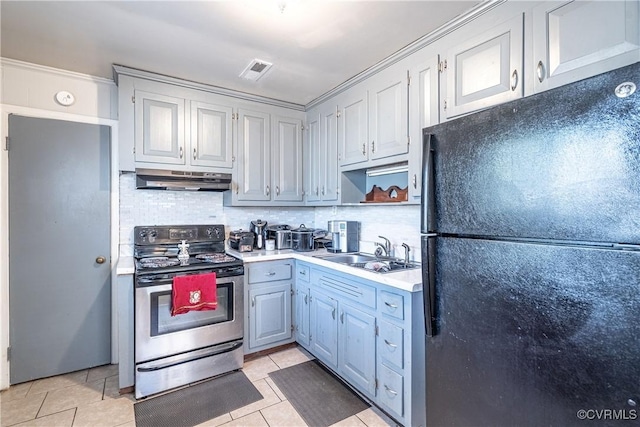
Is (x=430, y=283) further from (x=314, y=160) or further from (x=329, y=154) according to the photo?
(x=314, y=160)

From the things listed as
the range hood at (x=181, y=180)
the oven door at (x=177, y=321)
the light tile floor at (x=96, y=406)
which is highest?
the range hood at (x=181, y=180)

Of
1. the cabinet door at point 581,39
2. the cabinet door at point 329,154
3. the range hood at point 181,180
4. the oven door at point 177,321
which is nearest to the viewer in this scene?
the cabinet door at point 581,39

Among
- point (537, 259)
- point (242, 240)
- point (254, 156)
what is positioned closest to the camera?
point (537, 259)


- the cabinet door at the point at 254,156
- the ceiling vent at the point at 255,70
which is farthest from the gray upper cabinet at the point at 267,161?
the ceiling vent at the point at 255,70

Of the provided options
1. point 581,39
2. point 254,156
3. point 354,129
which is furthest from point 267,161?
point 581,39

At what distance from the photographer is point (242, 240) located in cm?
291

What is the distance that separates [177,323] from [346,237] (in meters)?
1.55

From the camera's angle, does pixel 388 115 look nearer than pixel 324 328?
Yes

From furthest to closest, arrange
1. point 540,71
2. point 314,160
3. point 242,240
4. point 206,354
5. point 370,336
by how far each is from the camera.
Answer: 1. point 314,160
2. point 242,240
3. point 206,354
4. point 370,336
5. point 540,71

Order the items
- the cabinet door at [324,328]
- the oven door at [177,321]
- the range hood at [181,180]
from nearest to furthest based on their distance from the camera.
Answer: the oven door at [177,321] → the cabinet door at [324,328] → the range hood at [181,180]

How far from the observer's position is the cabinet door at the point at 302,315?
266cm

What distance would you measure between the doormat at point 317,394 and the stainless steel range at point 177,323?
1.51 ft

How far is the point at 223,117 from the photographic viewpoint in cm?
287

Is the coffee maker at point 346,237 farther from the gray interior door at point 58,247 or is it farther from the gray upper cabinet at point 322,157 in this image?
the gray interior door at point 58,247
